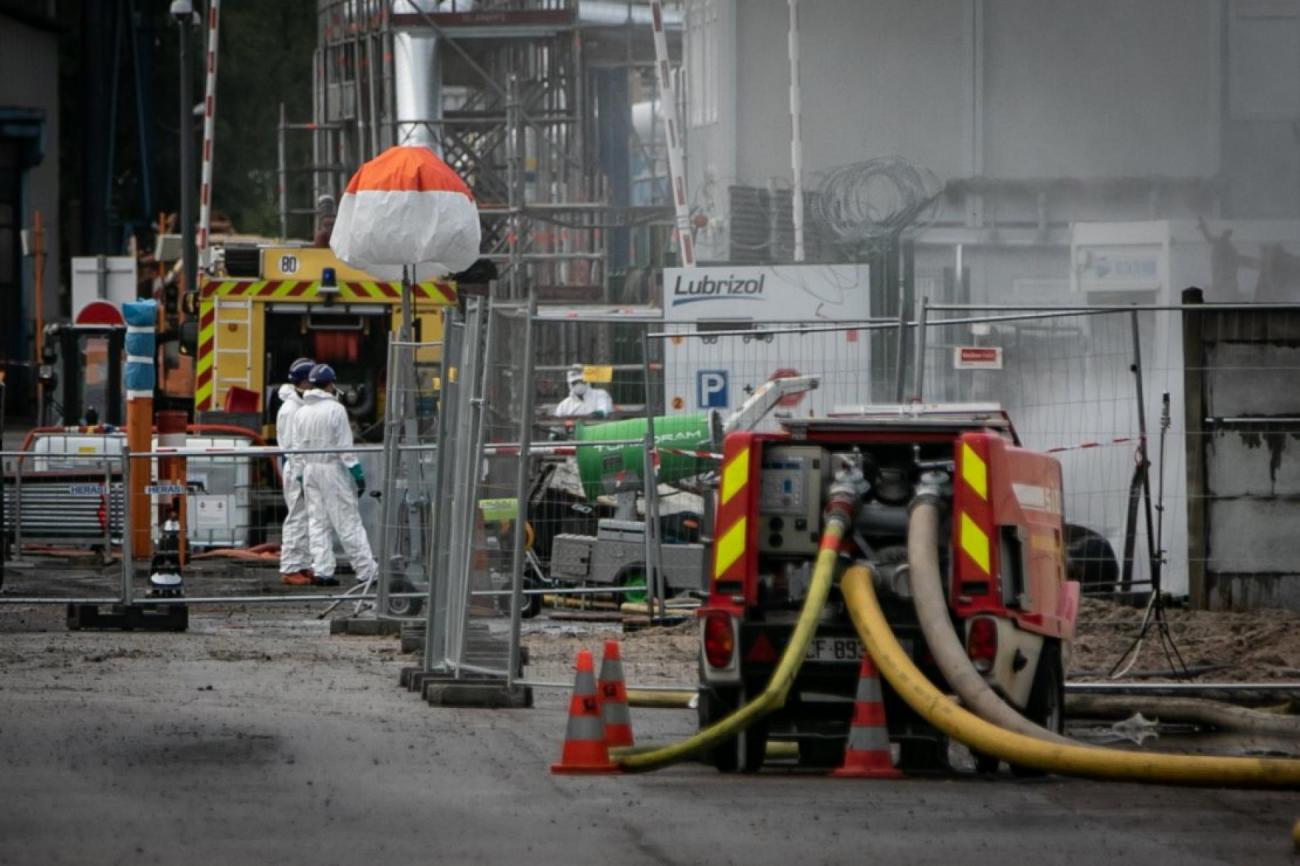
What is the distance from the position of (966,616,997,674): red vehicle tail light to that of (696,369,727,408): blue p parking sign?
22.5ft

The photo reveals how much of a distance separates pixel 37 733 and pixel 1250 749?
16.9 ft

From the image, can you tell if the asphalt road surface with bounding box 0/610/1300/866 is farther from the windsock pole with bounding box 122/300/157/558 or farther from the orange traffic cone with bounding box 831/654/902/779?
the windsock pole with bounding box 122/300/157/558

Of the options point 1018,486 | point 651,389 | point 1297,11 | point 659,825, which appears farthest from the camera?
point 1297,11

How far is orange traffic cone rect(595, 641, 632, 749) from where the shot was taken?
9.56 meters

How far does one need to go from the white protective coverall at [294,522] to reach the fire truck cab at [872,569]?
895 cm

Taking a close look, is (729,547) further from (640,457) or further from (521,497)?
(640,457)

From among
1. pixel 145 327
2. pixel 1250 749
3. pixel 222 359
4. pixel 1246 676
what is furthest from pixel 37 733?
pixel 222 359

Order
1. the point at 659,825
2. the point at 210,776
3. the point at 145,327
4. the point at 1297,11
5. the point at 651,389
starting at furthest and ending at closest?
1. the point at 1297,11
2. the point at 145,327
3. the point at 651,389
4. the point at 210,776
5. the point at 659,825

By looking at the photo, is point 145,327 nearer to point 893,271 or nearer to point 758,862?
point 893,271

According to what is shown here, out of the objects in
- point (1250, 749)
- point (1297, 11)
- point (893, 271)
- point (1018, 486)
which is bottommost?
point (1250, 749)

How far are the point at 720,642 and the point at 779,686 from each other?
22.6 inches

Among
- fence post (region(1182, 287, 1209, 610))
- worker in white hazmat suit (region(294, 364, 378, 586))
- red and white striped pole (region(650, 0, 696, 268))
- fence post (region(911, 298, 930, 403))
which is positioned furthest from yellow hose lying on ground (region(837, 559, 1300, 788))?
red and white striped pole (region(650, 0, 696, 268))

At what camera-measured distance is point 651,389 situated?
15.9 metres

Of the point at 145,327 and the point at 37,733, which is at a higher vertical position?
the point at 145,327
